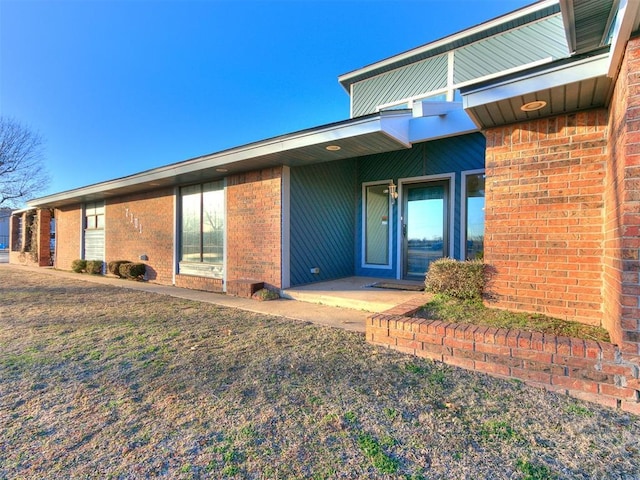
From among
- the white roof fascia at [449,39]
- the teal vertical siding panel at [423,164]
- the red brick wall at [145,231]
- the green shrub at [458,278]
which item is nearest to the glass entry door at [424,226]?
the teal vertical siding panel at [423,164]

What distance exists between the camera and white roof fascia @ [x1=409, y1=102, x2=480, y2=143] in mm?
4996

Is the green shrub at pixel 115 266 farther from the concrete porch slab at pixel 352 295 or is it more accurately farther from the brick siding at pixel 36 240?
the brick siding at pixel 36 240

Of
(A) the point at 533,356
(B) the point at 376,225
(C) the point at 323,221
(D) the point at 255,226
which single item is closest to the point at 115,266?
(D) the point at 255,226

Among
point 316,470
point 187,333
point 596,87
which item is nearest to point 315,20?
point 596,87

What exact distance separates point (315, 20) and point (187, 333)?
36.4ft

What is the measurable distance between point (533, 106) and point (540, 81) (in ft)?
1.36

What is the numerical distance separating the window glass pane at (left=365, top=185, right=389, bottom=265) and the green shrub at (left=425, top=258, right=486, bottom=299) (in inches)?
125

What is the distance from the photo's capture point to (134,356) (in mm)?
3355

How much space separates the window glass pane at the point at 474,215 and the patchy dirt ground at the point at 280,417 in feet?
13.2

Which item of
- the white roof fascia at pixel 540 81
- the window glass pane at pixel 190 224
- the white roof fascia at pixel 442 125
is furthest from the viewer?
the window glass pane at pixel 190 224

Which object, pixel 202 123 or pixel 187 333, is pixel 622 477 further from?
pixel 202 123

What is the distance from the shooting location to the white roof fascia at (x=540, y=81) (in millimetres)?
2920

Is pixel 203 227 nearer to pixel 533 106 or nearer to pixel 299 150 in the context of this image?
pixel 299 150

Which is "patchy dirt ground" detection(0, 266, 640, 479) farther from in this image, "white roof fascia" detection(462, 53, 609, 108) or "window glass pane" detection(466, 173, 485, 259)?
"window glass pane" detection(466, 173, 485, 259)
